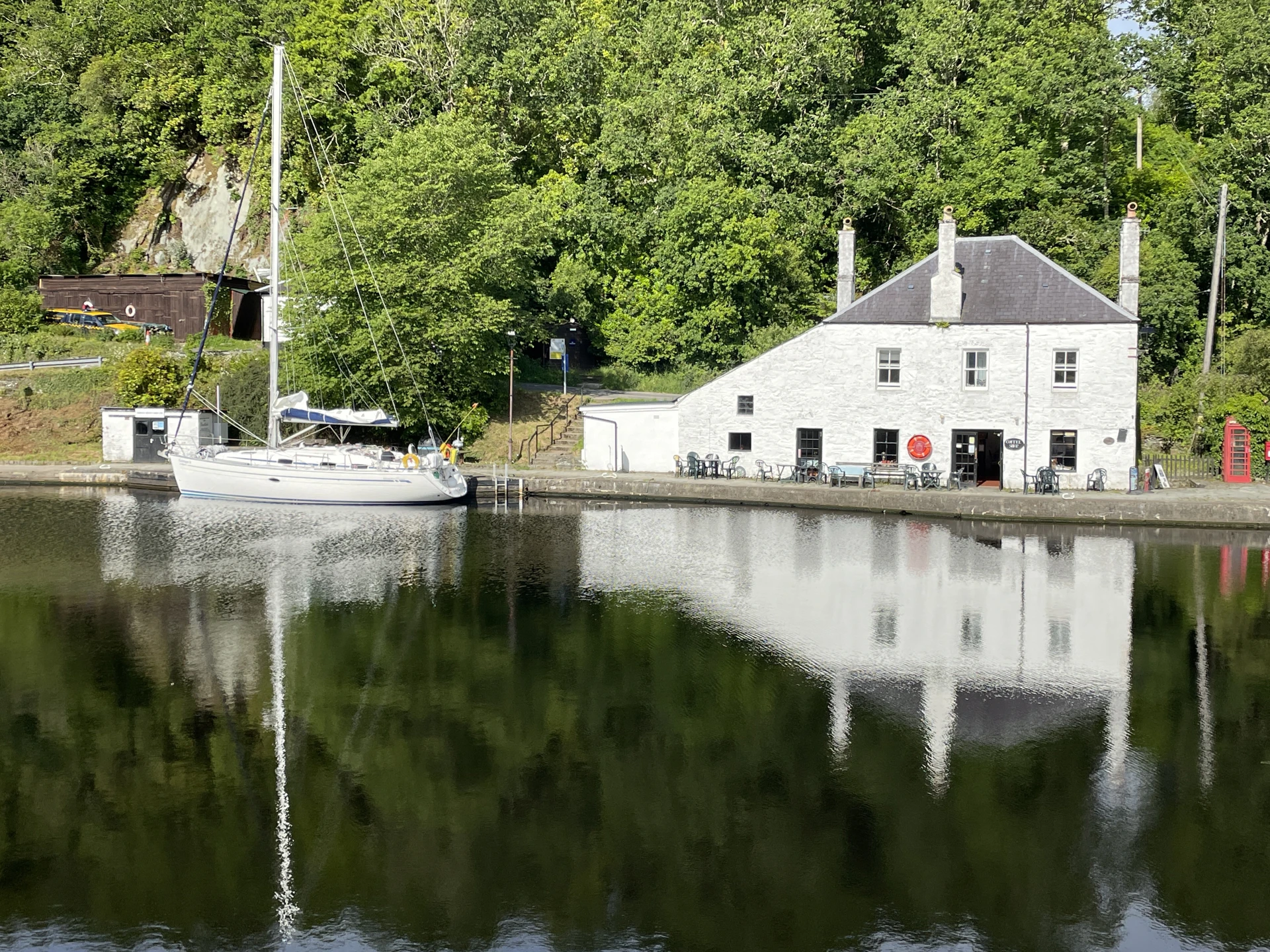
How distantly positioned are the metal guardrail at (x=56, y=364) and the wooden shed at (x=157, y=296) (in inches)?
201

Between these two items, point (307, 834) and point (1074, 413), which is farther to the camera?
point (1074, 413)

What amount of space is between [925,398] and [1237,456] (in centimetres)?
985

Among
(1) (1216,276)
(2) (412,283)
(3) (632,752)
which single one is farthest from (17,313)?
(1) (1216,276)

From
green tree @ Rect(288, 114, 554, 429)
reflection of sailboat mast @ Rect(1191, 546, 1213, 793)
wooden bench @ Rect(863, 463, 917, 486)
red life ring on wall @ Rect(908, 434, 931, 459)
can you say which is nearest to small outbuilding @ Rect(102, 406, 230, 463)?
green tree @ Rect(288, 114, 554, 429)

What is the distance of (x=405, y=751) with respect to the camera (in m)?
17.0

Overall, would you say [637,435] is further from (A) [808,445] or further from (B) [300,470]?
(B) [300,470]

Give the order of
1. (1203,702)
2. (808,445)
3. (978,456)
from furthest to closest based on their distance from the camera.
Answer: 1. (808,445)
2. (978,456)
3. (1203,702)

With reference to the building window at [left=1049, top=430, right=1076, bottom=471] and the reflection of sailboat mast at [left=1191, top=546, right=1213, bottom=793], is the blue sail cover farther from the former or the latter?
the reflection of sailboat mast at [left=1191, top=546, right=1213, bottom=793]

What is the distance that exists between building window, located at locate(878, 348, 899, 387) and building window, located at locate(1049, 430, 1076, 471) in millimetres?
5092

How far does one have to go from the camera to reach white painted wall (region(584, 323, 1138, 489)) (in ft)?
129

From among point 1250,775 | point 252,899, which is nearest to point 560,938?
point 252,899

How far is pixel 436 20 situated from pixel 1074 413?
3709 cm

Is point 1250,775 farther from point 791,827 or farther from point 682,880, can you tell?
point 682,880

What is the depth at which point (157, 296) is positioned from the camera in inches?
2247
